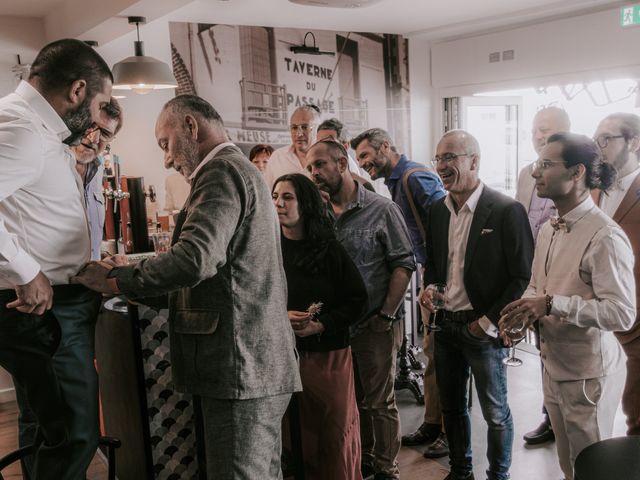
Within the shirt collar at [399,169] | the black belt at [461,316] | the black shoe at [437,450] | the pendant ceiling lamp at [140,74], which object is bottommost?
the black shoe at [437,450]

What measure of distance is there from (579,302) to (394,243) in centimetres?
98

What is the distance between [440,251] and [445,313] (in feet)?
0.93

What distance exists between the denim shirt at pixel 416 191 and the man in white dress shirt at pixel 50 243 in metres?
2.08

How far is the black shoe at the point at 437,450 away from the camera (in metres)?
3.39

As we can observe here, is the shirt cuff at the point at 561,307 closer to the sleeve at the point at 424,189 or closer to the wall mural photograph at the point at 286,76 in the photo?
the sleeve at the point at 424,189

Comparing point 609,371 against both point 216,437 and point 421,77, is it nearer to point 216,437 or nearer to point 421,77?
point 216,437

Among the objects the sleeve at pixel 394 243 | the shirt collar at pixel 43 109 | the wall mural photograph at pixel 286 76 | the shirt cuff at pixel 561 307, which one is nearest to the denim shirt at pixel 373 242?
the sleeve at pixel 394 243

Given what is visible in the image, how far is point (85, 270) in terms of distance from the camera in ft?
5.80

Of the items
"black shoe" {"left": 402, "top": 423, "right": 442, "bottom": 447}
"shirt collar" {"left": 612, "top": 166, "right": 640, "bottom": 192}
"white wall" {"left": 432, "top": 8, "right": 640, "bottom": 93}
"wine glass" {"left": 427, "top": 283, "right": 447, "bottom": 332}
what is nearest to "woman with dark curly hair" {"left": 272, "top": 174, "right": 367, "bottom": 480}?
"wine glass" {"left": 427, "top": 283, "right": 447, "bottom": 332}

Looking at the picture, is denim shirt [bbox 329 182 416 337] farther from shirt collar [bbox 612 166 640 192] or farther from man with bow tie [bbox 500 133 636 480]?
shirt collar [bbox 612 166 640 192]

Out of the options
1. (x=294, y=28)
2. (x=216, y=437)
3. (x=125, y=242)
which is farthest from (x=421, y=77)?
(x=216, y=437)

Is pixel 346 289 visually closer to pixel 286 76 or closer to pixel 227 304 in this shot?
pixel 227 304

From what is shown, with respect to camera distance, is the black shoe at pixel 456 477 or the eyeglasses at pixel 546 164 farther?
the black shoe at pixel 456 477

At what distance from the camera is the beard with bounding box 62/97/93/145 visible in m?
1.76
